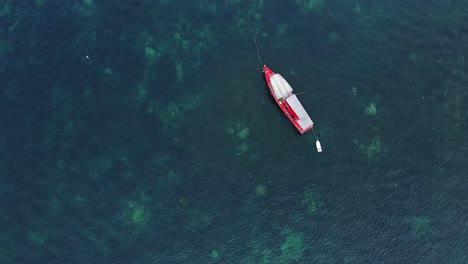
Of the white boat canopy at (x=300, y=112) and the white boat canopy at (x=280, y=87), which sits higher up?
the white boat canopy at (x=280, y=87)

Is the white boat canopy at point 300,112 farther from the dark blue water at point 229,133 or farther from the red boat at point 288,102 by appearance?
the dark blue water at point 229,133

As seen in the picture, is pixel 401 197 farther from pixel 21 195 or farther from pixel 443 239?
pixel 21 195

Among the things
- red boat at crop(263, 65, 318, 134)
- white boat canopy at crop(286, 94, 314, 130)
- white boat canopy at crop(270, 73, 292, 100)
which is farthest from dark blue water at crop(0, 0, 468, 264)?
white boat canopy at crop(270, 73, 292, 100)

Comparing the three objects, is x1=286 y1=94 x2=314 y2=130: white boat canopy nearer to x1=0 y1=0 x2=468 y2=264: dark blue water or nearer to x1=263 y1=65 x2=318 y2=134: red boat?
x1=263 y1=65 x2=318 y2=134: red boat

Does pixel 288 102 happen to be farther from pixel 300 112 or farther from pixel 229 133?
pixel 229 133

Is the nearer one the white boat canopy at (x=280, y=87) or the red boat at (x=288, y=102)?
the red boat at (x=288, y=102)

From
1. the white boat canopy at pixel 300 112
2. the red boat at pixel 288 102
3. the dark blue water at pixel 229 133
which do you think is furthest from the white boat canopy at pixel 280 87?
the dark blue water at pixel 229 133

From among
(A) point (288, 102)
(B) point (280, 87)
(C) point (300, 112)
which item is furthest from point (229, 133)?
(C) point (300, 112)
